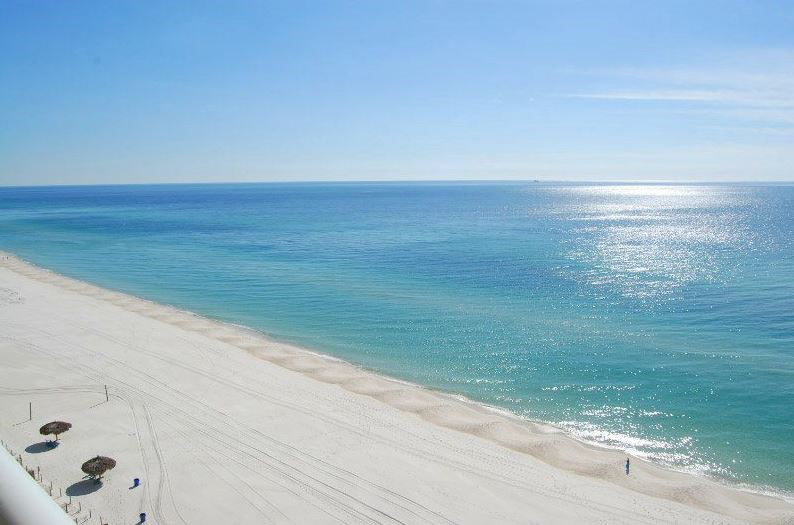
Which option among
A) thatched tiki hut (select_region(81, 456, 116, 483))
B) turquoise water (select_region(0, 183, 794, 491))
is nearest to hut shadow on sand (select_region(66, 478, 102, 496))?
thatched tiki hut (select_region(81, 456, 116, 483))

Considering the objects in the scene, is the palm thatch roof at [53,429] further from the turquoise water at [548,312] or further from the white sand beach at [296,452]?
the turquoise water at [548,312]

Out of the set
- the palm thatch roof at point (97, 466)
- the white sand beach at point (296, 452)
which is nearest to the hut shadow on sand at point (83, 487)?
the white sand beach at point (296, 452)

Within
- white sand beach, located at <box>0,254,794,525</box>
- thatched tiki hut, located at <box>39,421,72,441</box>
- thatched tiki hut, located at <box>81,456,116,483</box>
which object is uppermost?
thatched tiki hut, located at <box>39,421,72,441</box>

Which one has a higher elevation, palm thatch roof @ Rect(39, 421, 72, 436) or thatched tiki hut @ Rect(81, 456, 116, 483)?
palm thatch roof @ Rect(39, 421, 72, 436)

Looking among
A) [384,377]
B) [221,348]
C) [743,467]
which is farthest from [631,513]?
[221,348]

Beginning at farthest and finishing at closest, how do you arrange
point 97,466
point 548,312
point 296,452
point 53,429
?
point 548,312 < point 296,452 < point 53,429 < point 97,466

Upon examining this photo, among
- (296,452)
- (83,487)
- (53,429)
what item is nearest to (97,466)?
(83,487)

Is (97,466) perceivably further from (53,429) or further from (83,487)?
(53,429)

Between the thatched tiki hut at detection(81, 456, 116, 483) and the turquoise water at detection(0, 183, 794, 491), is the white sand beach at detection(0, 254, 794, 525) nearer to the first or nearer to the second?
the thatched tiki hut at detection(81, 456, 116, 483)
